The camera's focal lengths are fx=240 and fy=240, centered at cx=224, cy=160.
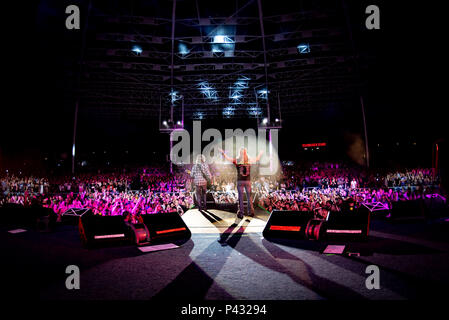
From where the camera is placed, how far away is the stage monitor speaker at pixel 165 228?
4602 mm

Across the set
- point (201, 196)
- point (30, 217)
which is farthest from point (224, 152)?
point (30, 217)

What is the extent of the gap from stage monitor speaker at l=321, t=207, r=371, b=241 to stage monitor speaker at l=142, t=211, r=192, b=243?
278 centimetres

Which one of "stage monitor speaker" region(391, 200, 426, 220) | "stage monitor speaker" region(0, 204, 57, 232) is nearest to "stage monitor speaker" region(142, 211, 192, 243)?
"stage monitor speaker" region(0, 204, 57, 232)

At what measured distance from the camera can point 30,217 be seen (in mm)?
6293

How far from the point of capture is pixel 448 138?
1449cm

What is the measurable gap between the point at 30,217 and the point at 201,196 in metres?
4.78

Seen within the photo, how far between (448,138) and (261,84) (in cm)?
1265

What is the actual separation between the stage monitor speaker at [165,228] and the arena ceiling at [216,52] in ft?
37.4

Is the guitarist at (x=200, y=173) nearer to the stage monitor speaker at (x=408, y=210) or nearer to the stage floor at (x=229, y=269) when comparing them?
the stage floor at (x=229, y=269)

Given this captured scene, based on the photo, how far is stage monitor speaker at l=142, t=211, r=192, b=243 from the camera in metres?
4.60
